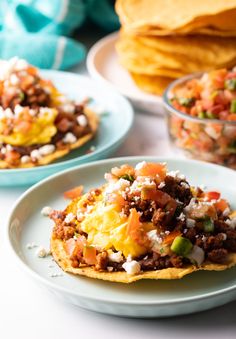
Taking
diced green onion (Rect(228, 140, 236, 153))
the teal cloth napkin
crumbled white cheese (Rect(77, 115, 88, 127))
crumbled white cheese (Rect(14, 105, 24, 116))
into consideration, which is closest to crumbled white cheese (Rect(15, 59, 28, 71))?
crumbled white cheese (Rect(14, 105, 24, 116))

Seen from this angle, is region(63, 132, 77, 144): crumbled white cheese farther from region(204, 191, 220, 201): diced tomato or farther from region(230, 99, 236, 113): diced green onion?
region(204, 191, 220, 201): diced tomato

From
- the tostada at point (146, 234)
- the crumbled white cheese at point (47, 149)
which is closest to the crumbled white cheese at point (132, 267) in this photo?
the tostada at point (146, 234)

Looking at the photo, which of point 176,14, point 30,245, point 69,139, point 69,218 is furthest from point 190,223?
point 176,14

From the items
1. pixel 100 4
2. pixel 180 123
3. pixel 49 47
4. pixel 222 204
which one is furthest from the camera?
pixel 100 4

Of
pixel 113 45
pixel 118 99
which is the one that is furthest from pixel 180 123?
pixel 113 45

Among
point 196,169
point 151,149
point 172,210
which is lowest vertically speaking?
point 151,149

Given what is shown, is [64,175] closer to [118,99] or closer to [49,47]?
[118,99]
